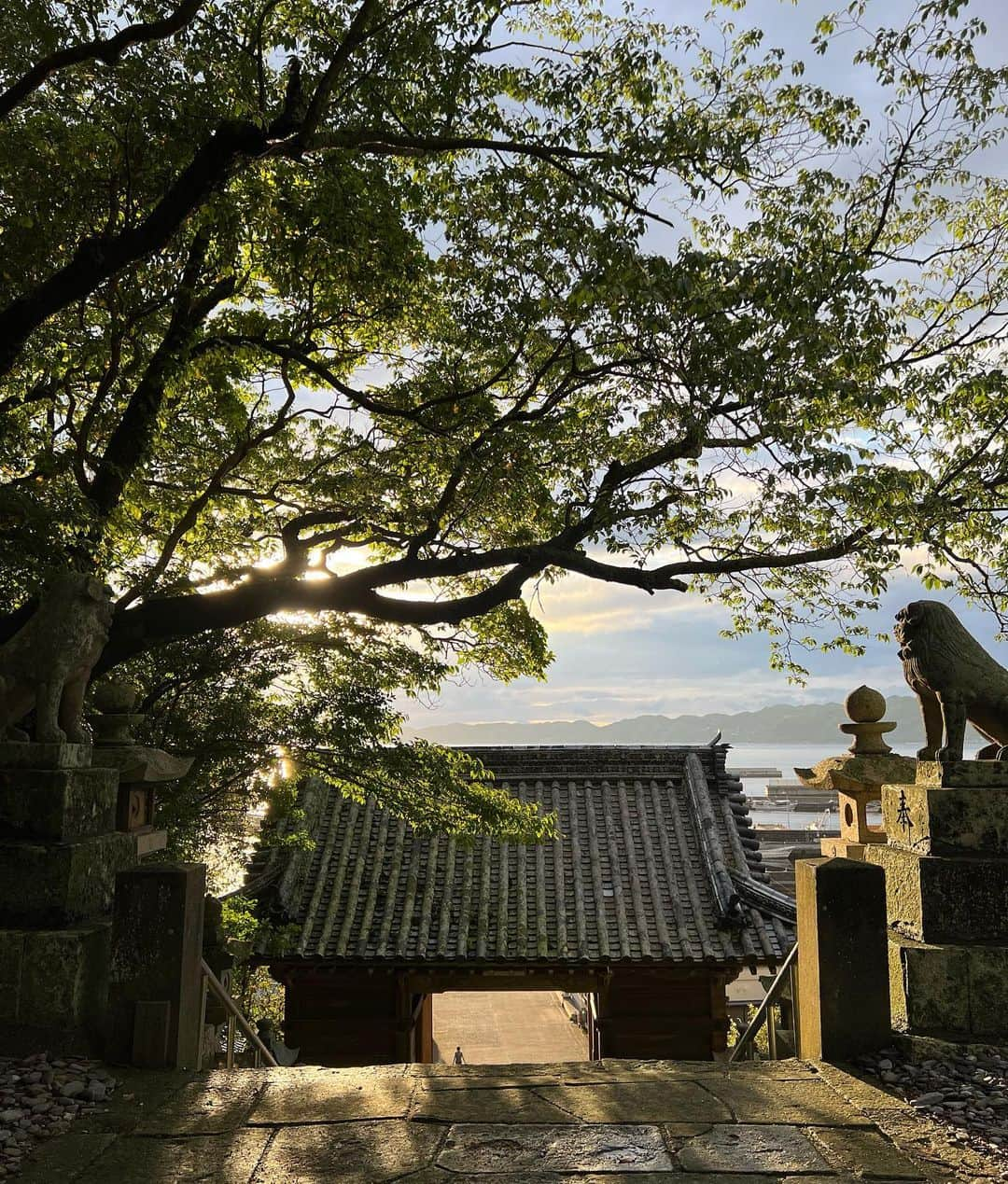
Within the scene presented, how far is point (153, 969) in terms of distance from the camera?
14.7 feet

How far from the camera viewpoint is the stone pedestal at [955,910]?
443 cm

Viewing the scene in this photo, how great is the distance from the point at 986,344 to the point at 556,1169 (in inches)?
312

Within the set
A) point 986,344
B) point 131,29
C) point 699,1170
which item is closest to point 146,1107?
point 699,1170

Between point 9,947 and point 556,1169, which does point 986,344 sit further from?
point 9,947

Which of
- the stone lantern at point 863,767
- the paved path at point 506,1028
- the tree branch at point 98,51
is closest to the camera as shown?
the tree branch at point 98,51

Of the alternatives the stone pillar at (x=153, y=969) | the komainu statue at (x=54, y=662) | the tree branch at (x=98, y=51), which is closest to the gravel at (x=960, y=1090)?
the stone pillar at (x=153, y=969)

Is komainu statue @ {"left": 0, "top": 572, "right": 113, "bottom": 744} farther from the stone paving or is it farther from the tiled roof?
the tiled roof

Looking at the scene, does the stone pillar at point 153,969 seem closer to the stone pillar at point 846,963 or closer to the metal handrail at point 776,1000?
the metal handrail at point 776,1000

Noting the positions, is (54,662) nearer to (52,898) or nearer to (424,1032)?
(52,898)

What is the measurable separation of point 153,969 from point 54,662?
71.1 inches

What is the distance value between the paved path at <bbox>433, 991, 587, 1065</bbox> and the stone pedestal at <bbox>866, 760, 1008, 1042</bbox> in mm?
17413

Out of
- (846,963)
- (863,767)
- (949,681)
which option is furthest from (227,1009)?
(863,767)

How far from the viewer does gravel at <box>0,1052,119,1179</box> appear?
11.6 ft

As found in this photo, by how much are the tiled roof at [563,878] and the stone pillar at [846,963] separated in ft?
19.7
